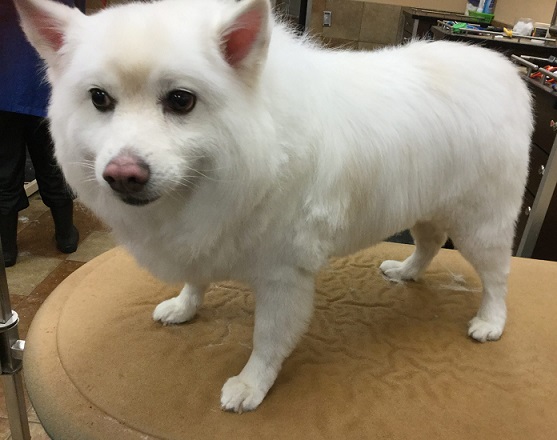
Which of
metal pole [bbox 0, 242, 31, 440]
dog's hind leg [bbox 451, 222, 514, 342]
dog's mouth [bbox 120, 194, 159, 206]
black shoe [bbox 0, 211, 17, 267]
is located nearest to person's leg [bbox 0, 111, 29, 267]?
black shoe [bbox 0, 211, 17, 267]

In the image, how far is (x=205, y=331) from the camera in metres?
1.22

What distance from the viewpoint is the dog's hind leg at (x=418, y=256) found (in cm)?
141

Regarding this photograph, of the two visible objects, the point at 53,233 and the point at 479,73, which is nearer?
the point at 479,73

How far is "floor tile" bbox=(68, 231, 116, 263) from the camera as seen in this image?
2410 millimetres

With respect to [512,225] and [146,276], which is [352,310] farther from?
[146,276]

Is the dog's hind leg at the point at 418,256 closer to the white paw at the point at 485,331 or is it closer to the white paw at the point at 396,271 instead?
the white paw at the point at 396,271

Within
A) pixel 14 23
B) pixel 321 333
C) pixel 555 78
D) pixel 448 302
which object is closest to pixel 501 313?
pixel 448 302

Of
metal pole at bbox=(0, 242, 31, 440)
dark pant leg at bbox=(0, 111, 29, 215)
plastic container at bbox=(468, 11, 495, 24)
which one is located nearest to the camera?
metal pole at bbox=(0, 242, 31, 440)

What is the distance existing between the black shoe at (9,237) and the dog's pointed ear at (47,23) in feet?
5.26

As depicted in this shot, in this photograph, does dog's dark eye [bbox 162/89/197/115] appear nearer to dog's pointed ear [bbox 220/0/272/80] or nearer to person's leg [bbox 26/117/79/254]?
dog's pointed ear [bbox 220/0/272/80]

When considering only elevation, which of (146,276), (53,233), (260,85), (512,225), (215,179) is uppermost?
(260,85)

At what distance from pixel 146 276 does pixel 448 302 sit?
2.81 feet

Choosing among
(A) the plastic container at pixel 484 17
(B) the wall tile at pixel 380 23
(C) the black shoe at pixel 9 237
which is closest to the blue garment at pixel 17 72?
(C) the black shoe at pixel 9 237

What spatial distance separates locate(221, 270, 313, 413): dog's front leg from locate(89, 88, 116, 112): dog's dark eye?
0.42m
